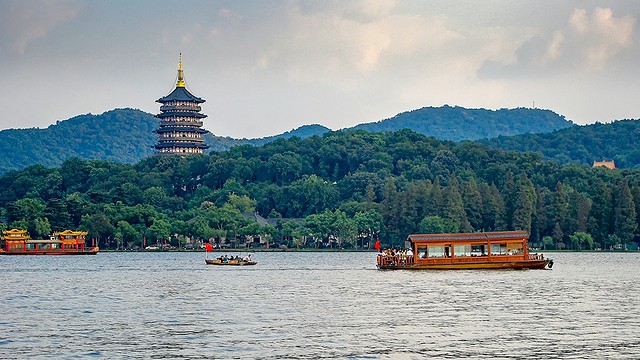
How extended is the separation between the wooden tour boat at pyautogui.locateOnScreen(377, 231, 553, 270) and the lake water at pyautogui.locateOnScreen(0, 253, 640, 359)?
4.24 m

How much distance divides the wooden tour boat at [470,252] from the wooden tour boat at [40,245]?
65547mm

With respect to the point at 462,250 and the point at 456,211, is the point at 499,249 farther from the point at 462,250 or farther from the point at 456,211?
the point at 456,211

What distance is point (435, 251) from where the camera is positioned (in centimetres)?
8469

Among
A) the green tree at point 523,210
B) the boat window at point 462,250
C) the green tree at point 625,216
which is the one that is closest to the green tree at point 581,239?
the green tree at point 625,216

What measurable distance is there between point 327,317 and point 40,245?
102 meters

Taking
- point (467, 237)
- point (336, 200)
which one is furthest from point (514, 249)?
point (336, 200)

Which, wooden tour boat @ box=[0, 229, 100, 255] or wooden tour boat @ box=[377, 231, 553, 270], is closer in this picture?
wooden tour boat @ box=[377, 231, 553, 270]

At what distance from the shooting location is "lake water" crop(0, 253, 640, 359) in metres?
37.2

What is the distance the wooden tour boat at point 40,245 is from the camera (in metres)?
139

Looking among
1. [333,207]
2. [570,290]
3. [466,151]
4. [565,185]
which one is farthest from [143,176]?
[570,290]

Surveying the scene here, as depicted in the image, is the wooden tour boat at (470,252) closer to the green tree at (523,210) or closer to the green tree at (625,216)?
the green tree at (625,216)

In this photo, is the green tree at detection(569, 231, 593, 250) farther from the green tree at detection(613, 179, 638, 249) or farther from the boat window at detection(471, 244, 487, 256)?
the boat window at detection(471, 244, 487, 256)

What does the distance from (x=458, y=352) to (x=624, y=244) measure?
375 ft

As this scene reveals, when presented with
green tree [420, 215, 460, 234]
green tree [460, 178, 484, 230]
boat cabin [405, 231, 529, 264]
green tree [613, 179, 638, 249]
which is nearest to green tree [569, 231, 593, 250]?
green tree [613, 179, 638, 249]
